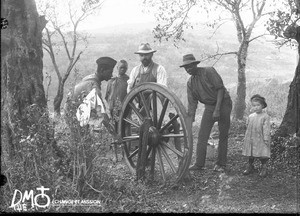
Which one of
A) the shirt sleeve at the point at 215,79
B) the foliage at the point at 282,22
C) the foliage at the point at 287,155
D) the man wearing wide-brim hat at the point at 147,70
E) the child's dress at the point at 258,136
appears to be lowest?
the foliage at the point at 287,155

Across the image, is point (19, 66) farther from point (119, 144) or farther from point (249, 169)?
point (249, 169)

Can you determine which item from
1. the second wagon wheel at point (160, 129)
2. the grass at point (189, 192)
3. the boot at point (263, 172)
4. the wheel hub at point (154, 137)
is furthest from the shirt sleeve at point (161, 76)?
the boot at point (263, 172)

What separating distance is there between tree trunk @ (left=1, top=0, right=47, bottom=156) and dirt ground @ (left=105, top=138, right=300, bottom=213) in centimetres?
137

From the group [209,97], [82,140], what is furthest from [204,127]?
[82,140]

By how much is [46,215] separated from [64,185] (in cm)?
59

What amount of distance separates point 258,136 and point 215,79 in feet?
3.96

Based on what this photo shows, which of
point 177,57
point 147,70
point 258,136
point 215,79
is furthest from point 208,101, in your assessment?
point 177,57

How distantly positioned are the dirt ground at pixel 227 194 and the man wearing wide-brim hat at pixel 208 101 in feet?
1.09

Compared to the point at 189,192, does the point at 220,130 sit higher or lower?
higher

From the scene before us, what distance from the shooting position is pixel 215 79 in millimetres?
6812

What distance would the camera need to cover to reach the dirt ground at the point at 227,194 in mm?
4918

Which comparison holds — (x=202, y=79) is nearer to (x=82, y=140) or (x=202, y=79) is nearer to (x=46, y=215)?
(x=82, y=140)

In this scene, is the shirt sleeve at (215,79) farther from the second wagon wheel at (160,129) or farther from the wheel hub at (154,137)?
the wheel hub at (154,137)

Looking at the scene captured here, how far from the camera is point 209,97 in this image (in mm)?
6957
